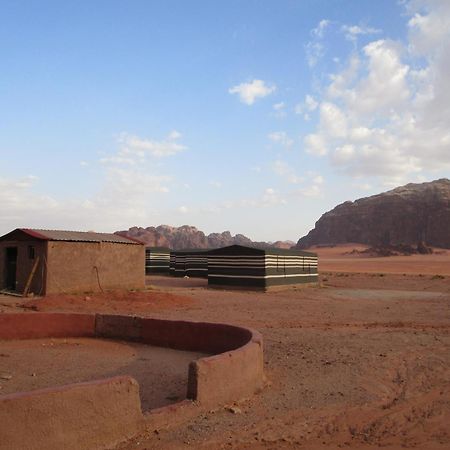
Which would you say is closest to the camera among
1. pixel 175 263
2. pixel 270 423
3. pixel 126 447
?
pixel 126 447

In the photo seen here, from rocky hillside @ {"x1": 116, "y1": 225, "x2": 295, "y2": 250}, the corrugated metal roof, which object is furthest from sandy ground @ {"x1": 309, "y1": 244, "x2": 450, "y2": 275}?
the corrugated metal roof

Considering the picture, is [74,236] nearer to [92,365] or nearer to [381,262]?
[92,365]

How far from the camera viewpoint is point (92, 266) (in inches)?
809

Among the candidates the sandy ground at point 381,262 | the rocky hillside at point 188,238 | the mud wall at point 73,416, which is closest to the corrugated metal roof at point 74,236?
the mud wall at point 73,416

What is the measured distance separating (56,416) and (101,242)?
17.5 m

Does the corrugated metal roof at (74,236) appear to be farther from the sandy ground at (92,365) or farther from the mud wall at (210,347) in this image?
the mud wall at (210,347)

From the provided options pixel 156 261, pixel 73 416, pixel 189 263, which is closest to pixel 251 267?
pixel 189 263

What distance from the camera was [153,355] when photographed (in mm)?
9305

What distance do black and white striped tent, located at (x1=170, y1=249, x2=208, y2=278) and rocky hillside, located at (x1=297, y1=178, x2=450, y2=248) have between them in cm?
7026

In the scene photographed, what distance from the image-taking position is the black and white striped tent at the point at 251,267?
2538 centimetres

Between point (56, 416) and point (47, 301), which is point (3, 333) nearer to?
point (47, 301)

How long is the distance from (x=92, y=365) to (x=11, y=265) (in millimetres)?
14916

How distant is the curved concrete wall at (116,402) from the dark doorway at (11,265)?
1455cm

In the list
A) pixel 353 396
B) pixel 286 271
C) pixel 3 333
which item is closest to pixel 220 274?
pixel 286 271
